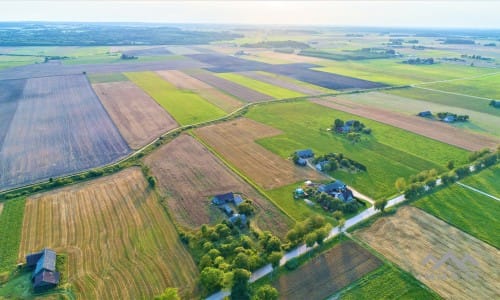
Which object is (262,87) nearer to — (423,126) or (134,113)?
(134,113)

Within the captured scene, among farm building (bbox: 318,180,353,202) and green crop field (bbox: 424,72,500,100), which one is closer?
farm building (bbox: 318,180,353,202)

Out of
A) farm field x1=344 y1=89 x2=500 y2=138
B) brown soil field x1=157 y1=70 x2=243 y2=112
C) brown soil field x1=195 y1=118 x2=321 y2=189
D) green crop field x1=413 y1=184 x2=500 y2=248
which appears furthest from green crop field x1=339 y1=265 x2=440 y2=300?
brown soil field x1=157 y1=70 x2=243 y2=112

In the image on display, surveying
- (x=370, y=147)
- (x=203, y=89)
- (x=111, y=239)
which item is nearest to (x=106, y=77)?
(x=203, y=89)

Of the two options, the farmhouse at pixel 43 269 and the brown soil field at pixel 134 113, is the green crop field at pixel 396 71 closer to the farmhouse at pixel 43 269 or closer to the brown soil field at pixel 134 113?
the brown soil field at pixel 134 113

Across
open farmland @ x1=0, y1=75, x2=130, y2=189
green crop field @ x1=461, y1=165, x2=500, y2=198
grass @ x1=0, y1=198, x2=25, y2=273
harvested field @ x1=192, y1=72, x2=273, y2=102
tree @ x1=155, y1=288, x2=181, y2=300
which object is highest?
tree @ x1=155, y1=288, x2=181, y2=300

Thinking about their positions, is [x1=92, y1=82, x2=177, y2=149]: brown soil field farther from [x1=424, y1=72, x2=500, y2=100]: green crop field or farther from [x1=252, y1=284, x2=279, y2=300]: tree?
[x1=424, y1=72, x2=500, y2=100]: green crop field

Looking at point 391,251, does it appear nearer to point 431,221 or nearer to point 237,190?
point 431,221

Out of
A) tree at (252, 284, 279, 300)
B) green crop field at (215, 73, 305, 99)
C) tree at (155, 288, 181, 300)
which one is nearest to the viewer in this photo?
tree at (155, 288, 181, 300)
